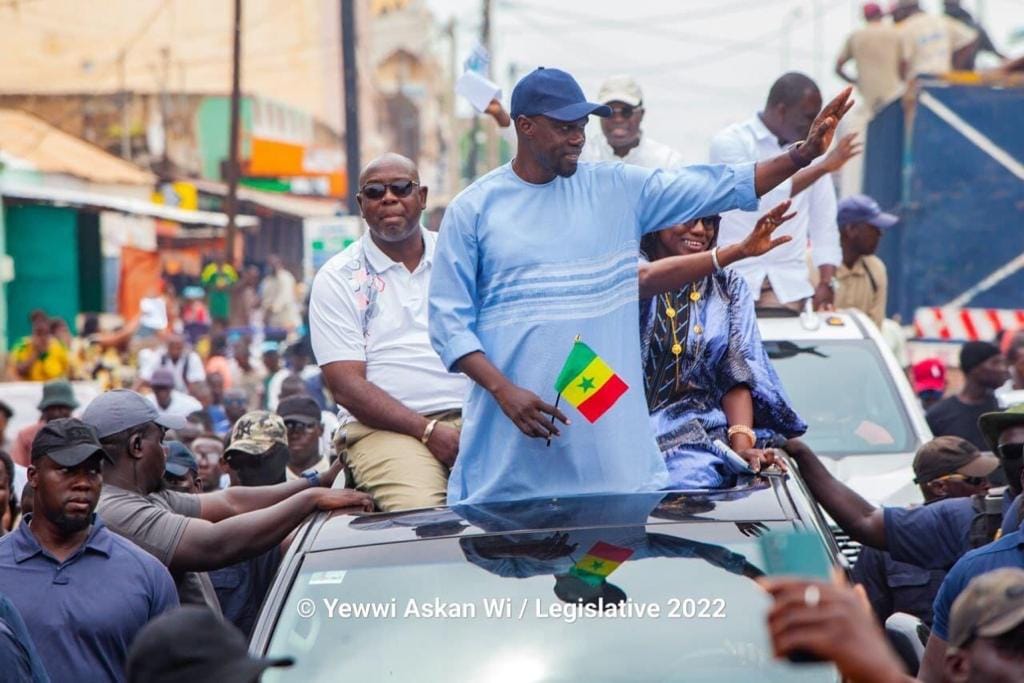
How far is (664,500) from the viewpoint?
5.21 m

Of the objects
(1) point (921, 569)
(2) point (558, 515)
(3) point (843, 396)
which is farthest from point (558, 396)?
(3) point (843, 396)

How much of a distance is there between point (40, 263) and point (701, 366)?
2362 cm

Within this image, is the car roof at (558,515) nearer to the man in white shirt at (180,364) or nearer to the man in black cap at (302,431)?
the man in black cap at (302,431)

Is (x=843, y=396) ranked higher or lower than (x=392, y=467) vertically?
lower

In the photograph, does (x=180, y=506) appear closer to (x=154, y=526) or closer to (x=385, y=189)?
(x=154, y=526)

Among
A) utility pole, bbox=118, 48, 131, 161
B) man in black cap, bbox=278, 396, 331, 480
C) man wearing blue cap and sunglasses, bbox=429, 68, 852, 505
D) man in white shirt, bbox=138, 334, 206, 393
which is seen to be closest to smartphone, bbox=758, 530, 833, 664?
man wearing blue cap and sunglasses, bbox=429, 68, 852, 505

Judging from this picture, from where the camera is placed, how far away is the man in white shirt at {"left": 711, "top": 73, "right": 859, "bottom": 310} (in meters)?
9.34

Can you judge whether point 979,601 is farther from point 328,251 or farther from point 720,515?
point 328,251

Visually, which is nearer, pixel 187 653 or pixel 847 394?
pixel 187 653

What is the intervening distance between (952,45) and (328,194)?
3622 centimetres

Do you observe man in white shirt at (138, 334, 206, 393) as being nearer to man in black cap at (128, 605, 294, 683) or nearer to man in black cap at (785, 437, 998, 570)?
man in black cap at (785, 437, 998, 570)

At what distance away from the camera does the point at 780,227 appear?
32.0 ft

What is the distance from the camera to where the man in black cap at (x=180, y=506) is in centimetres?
579

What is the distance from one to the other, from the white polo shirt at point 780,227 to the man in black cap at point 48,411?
4.05 meters
